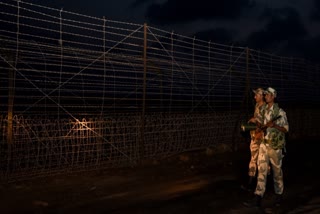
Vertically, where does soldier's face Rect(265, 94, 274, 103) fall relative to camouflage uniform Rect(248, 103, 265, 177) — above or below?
above

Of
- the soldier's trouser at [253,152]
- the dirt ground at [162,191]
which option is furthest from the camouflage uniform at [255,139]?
the dirt ground at [162,191]

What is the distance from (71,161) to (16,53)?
2561 millimetres

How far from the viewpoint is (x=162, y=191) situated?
828 centimetres

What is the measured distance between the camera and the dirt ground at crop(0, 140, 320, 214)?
7.09 metres

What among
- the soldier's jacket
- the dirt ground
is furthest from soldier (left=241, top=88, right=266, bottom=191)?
the dirt ground

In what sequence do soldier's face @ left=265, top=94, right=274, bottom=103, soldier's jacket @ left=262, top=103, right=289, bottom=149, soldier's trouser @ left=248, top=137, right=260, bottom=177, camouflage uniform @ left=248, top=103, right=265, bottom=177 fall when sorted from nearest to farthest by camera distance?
soldier's jacket @ left=262, top=103, right=289, bottom=149, soldier's face @ left=265, top=94, right=274, bottom=103, camouflage uniform @ left=248, top=103, right=265, bottom=177, soldier's trouser @ left=248, top=137, right=260, bottom=177

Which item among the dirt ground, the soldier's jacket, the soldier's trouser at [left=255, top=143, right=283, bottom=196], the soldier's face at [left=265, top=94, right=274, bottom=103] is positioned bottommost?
Result: the dirt ground

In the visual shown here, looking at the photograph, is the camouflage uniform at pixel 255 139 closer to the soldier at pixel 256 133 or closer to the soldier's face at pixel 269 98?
the soldier at pixel 256 133

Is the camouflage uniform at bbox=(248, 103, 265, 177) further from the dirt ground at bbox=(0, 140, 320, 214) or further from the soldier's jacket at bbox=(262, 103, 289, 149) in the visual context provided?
the dirt ground at bbox=(0, 140, 320, 214)

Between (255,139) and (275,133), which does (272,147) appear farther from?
(255,139)

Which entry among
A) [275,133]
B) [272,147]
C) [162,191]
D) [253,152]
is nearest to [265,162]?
[272,147]

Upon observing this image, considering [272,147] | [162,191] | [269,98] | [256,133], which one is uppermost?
[269,98]

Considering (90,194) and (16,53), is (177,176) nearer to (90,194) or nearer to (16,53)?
(90,194)

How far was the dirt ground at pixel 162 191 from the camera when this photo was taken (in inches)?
279
